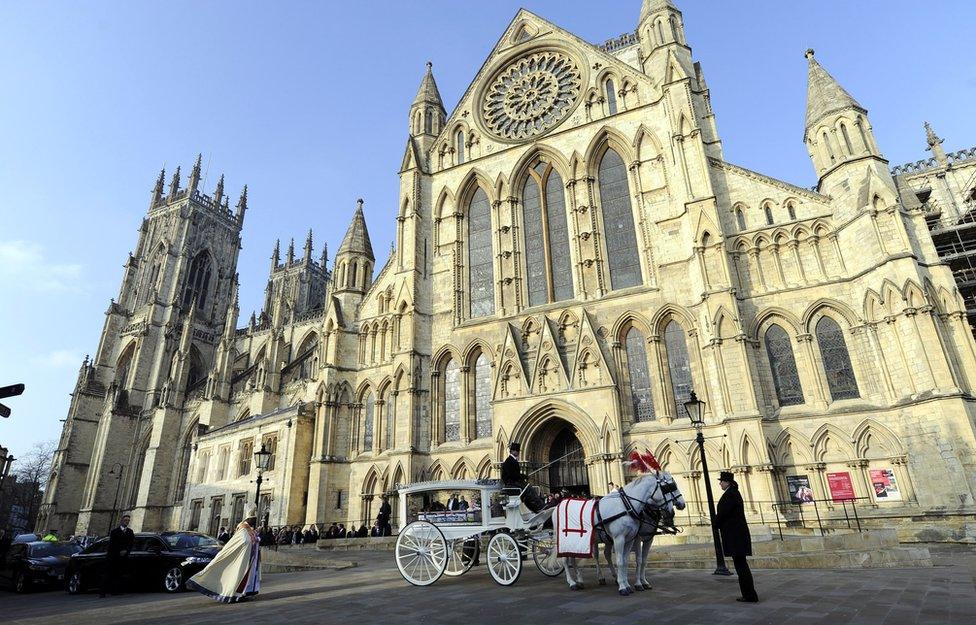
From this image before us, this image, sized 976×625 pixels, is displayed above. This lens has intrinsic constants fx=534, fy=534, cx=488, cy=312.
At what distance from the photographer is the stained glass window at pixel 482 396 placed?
21078 millimetres

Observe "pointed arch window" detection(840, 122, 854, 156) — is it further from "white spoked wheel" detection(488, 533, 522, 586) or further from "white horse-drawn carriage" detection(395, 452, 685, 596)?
"white spoked wheel" detection(488, 533, 522, 586)

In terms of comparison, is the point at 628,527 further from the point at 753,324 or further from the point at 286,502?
the point at 286,502

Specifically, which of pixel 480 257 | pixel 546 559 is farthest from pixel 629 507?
pixel 480 257

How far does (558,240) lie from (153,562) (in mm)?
17512

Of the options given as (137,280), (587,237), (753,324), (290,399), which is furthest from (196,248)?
(753,324)

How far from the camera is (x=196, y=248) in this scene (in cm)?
6356

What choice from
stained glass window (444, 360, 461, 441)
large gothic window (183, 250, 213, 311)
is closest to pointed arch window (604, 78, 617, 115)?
stained glass window (444, 360, 461, 441)

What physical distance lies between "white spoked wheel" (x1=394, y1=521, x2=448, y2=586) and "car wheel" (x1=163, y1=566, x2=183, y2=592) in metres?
5.08

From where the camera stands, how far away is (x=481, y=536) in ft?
28.7

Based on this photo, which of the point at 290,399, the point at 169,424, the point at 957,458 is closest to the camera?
the point at 957,458

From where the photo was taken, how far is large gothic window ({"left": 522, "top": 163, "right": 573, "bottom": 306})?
2216cm

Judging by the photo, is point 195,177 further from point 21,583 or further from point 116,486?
point 21,583

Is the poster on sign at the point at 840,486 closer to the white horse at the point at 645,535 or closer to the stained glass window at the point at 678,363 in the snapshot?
the stained glass window at the point at 678,363

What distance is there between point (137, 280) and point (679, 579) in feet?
222
